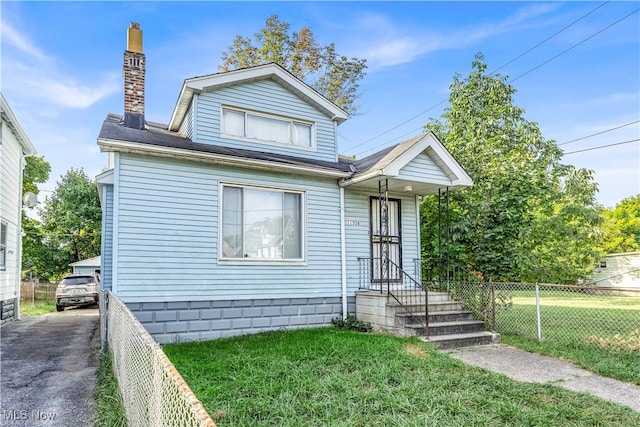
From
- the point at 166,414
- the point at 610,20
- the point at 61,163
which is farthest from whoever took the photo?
the point at 61,163

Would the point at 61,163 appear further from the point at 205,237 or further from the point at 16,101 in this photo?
the point at 205,237

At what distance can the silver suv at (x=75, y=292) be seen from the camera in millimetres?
15766

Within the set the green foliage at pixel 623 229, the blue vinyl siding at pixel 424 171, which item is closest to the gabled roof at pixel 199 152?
the blue vinyl siding at pixel 424 171

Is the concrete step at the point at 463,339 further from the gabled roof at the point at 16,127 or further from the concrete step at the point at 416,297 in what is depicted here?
the gabled roof at the point at 16,127

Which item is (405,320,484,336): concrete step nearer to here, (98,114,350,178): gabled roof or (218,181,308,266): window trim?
(218,181,308,266): window trim

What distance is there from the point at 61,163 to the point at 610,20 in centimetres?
3125

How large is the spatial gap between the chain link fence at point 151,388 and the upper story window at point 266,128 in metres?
5.37

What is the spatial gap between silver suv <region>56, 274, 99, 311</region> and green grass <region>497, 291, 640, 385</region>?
1517 cm

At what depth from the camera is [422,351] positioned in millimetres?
6270

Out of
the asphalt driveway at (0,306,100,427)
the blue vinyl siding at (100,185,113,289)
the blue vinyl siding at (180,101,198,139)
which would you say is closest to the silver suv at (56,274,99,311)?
the asphalt driveway at (0,306,100,427)

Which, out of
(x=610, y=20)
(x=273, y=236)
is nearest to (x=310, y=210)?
(x=273, y=236)

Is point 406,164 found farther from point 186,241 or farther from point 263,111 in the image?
point 186,241

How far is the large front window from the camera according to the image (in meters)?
7.76

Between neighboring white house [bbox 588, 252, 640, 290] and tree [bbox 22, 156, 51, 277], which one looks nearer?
tree [bbox 22, 156, 51, 277]
